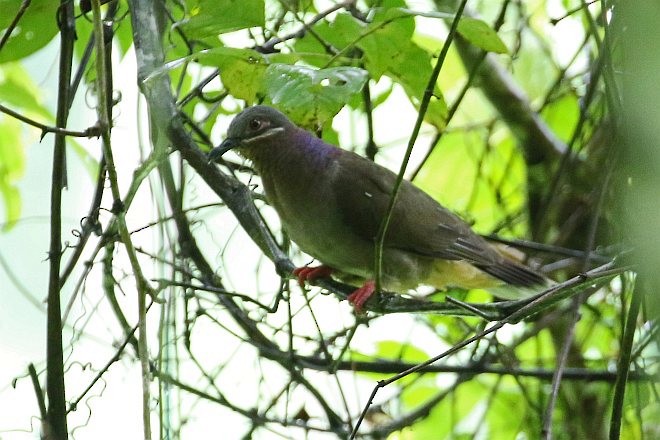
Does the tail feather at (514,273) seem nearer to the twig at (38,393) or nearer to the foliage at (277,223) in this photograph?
the foliage at (277,223)

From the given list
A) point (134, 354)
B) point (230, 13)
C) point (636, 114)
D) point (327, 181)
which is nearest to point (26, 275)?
point (134, 354)

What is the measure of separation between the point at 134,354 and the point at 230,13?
1.04 m

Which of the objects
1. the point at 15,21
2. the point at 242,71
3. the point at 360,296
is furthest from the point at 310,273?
the point at 15,21

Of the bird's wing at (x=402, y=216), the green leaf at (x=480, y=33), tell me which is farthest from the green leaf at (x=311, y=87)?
the bird's wing at (x=402, y=216)

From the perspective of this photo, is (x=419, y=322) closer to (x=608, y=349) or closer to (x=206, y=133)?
(x=608, y=349)

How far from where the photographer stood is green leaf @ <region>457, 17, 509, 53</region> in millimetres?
1693

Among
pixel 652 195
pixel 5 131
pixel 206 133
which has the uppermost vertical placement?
pixel 5 131

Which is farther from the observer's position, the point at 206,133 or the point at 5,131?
the point at 5,131

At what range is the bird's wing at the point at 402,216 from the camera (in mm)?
2604

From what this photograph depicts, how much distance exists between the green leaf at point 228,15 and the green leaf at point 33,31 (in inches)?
14.8

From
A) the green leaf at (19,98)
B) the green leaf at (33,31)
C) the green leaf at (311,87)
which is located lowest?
the green leaf at (311,87)

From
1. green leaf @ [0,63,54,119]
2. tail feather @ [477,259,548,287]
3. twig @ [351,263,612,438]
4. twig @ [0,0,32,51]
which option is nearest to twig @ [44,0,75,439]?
twig @ [0,0,32,51]

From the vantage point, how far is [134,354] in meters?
2.26

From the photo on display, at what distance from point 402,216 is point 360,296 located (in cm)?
60
